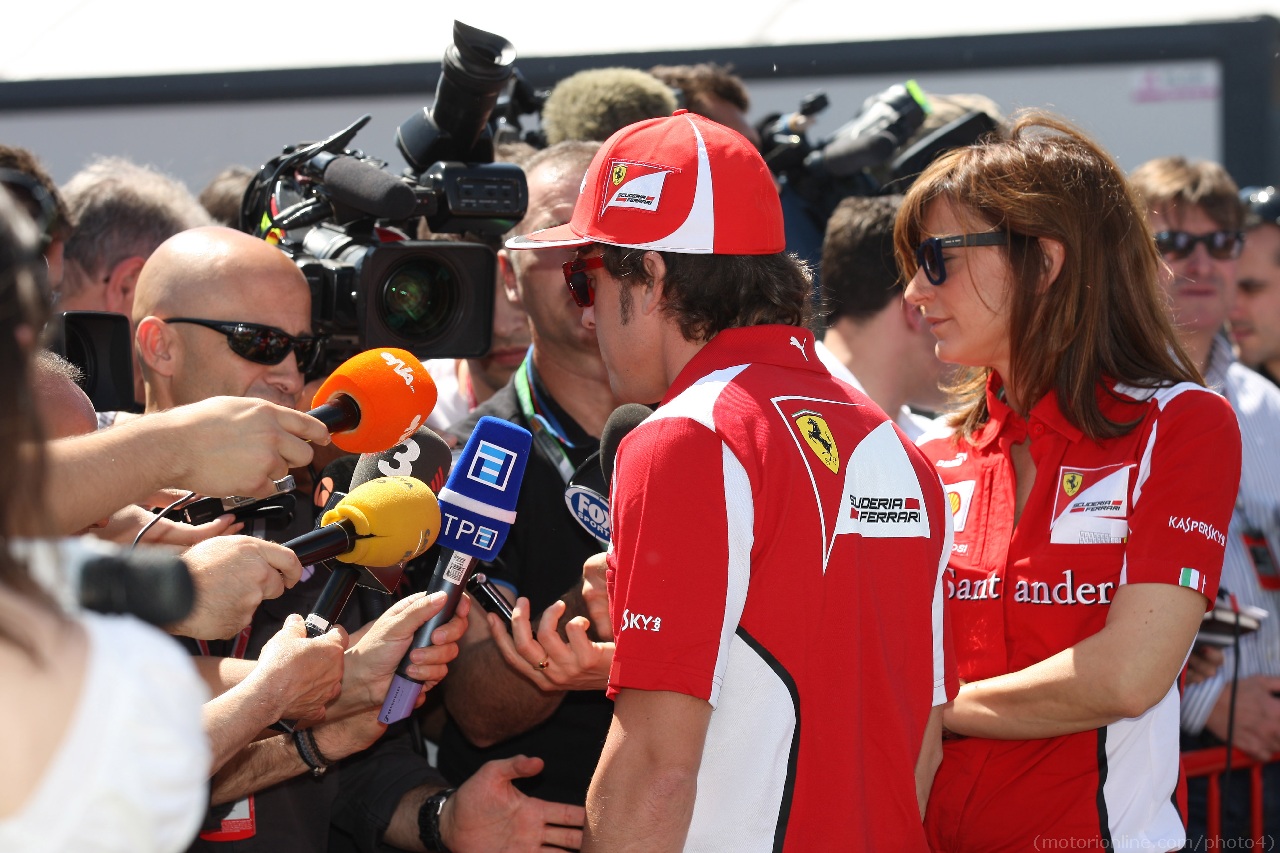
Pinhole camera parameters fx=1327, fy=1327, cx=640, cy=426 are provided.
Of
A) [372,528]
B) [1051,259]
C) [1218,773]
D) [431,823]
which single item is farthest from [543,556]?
[1218,773]

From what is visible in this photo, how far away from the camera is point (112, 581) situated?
4.07ft

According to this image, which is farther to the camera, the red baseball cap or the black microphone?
the black microphone

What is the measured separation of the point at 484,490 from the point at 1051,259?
131cm

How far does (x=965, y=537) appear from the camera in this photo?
288 centimetres

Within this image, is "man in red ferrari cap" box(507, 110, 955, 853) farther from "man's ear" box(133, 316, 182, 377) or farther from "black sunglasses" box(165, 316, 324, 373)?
"man's ear" box(133, 316, 182, 377)

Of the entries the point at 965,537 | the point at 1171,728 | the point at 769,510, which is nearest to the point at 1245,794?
the point at 1171,728

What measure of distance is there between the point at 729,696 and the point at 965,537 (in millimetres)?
980

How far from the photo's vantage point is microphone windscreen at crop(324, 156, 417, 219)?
3.13 m

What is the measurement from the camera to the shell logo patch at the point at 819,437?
2.15 metres

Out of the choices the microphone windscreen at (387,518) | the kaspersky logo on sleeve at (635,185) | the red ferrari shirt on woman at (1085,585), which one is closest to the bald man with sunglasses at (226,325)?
the microphone windscreen at (387,518)

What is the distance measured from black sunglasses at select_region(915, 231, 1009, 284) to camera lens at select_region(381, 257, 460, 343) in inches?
45.3

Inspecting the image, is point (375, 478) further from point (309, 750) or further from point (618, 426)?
point (309, 750)

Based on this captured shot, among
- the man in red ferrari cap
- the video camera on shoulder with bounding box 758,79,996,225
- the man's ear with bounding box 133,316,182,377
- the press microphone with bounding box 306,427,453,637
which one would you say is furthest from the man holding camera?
the video camera on shoulder with bounding box 758,79,996,225

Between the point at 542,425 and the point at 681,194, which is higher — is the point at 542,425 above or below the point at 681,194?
below
